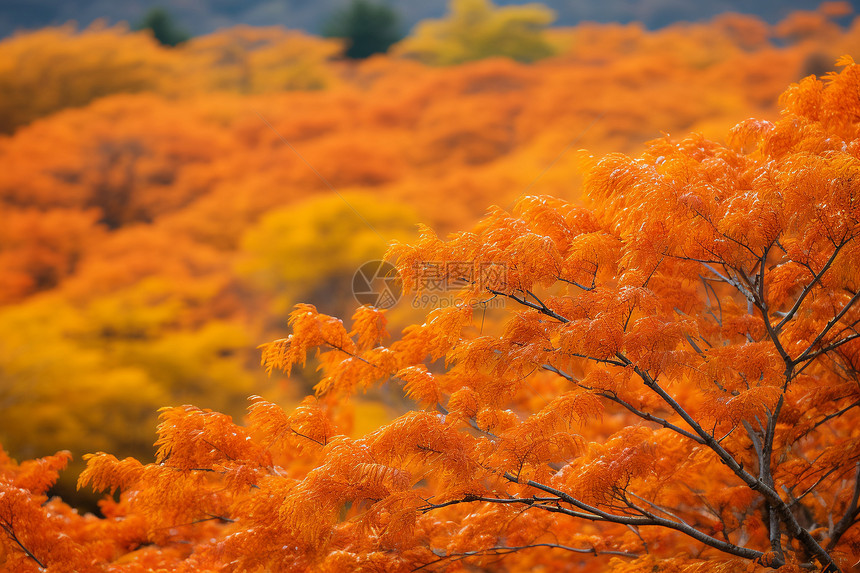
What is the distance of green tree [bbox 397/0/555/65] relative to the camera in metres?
28.9

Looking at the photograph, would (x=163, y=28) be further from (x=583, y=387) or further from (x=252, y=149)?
(x=583, y=387)

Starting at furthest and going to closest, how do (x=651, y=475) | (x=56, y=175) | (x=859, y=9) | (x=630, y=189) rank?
(x=859, y=9) → (x=56, y=175) → (x=651, y=475) → (x=630, y=189)

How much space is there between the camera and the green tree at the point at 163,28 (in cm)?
2816

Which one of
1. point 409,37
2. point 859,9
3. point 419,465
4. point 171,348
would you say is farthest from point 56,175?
point 859,9

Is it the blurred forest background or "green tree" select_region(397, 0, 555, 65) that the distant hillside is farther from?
"green tree" select_region(397, 0, 555, 65)

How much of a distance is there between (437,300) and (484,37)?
75.9ft

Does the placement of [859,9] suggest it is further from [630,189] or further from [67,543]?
[67,543]

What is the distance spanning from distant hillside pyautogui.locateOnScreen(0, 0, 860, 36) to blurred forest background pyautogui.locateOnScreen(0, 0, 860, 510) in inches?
6.5

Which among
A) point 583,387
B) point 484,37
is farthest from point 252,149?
point 583,387

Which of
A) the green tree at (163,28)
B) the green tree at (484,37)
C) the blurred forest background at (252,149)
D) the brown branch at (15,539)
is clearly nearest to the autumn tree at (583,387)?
the brown branch at (15,539)

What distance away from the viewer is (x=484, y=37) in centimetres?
2911

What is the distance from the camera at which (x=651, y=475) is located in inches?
182

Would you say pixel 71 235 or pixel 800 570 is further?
pixel 71 235

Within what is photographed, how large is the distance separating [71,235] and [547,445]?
18265mm
